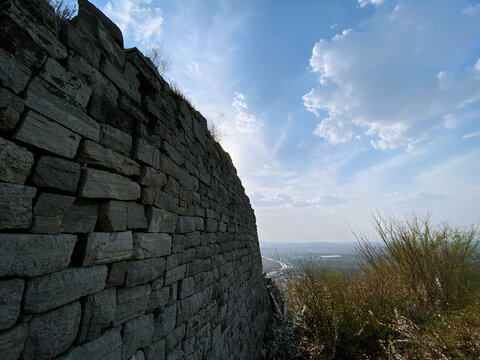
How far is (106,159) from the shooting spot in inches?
52.2

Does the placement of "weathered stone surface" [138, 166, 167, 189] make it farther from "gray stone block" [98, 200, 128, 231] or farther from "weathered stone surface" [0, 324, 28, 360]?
"weathered stone surface" [0, 324, 28, 360]

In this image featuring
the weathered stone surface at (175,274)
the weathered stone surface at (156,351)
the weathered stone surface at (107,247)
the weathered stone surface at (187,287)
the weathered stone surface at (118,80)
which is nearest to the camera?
the weathered stone surface at (107,247)

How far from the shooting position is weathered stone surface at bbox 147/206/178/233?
1712 millimetres

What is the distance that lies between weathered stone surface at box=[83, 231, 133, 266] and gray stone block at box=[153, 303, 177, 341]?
66 cm

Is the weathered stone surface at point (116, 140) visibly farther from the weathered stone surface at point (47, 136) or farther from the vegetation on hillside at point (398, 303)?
the vegetation on hillside at point (398, 303)

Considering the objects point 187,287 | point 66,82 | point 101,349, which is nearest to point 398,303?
point 187,287

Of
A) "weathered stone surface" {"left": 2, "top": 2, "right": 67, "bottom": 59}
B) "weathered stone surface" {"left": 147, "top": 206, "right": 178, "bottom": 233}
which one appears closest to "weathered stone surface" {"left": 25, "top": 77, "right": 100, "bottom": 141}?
"weathered stone surface" {"left": 2, "top": 2, "right": 67, "bottom": 59}

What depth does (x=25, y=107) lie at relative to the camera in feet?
3.06

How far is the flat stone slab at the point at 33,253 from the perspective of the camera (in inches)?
32.8

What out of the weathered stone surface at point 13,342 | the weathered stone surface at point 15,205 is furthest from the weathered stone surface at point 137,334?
the weathered stone surface at point 15,205

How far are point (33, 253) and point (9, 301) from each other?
0.18m

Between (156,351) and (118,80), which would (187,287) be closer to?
(156,351)

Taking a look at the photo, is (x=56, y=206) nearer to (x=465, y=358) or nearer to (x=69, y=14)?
(x=69, y=14)

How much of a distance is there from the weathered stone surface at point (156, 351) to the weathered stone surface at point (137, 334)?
0.17 feet
